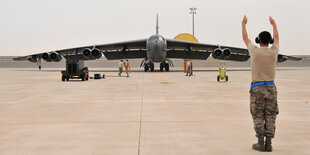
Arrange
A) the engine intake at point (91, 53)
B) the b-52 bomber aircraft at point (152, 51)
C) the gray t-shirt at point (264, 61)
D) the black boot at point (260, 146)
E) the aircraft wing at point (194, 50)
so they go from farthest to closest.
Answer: the aircraft wing at point (194, 50) < the engine intake at point (91, 53) < the b-52 bomber aircraft at point (152, 51) < the gray t-shirt at point (264, 61) < the black boot at point (260, 146)

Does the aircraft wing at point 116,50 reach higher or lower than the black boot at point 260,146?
higher

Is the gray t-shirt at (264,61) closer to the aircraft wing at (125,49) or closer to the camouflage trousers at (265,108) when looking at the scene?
the camouflage trousers at (265,108)

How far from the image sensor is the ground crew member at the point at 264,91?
4.88 meters

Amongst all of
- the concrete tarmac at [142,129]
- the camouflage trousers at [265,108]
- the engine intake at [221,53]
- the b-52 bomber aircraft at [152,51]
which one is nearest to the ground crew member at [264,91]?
the camouflage trousers at [265,108]

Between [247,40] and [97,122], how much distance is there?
3588mm

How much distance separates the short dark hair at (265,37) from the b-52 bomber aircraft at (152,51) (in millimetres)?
29793

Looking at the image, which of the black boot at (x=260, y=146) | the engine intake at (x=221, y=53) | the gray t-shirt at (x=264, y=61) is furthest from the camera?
the engine intake at (x=221, y=53)

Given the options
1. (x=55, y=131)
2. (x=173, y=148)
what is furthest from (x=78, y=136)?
(x=173, y=148)

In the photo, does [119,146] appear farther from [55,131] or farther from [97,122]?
[97,122]

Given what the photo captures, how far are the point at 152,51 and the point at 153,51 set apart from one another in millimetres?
121

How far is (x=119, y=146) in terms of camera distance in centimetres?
509

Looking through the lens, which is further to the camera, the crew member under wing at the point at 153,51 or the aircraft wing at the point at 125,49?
the aircraft wing at the point at 125,49

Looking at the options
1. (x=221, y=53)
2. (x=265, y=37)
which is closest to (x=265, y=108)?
(x=265, y=37)

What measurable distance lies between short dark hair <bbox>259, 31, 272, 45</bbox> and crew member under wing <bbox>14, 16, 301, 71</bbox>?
29793mm
